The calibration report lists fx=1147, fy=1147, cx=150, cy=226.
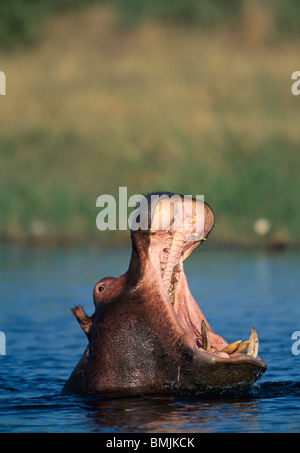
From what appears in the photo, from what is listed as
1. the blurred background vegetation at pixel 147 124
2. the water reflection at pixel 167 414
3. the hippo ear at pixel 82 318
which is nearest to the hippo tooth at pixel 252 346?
the water reflection at pixel 167 414

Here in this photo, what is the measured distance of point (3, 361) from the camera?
26.8ft

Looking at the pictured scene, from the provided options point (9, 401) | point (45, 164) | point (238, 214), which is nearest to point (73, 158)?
point (45, 164)

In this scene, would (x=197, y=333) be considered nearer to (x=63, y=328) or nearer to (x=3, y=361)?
(x=3, y=361)

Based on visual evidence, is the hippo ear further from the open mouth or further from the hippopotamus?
the open mouth

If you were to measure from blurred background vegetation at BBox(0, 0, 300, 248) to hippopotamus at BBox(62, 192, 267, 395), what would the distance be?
9117 millimetres

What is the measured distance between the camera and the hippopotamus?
5590 mm

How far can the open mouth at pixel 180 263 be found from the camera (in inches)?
220

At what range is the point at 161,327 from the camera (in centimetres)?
571

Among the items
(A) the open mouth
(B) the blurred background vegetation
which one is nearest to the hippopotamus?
(A) the open mouth

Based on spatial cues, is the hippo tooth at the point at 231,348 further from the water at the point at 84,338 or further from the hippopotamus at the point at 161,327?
the water at the point at 84,338

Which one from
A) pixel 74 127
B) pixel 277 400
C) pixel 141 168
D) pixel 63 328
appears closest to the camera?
pixel 277 400

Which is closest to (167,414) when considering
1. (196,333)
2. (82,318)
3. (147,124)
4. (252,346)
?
(196,333)

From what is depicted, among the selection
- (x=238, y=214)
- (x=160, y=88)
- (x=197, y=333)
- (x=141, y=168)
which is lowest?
(x=197, y=333)

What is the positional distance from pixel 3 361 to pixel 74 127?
13347 mm
